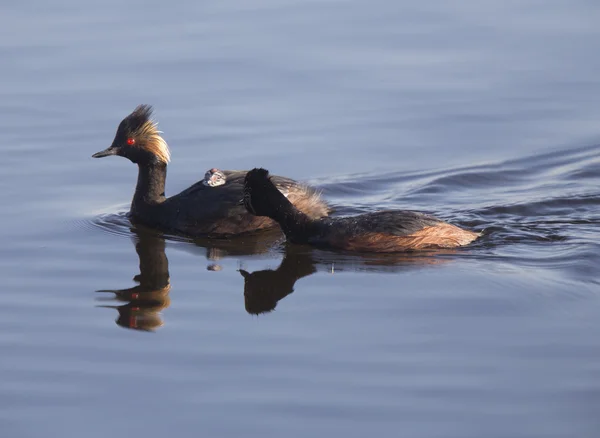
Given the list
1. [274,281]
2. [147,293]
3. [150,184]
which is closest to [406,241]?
[274,281]

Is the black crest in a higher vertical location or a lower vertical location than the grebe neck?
higher

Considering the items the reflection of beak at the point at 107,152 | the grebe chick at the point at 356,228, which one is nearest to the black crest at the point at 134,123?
the reflection of beak at the point at 107,152

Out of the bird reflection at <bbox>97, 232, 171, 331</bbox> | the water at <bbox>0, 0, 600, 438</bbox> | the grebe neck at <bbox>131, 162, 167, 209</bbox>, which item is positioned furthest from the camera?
the grebe neck at <bbox>131, 162, 167, 209</bbox>

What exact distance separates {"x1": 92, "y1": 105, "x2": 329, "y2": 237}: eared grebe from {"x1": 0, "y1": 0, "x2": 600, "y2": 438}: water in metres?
0.28

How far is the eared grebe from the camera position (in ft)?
40.4

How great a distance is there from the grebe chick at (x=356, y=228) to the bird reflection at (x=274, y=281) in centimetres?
29

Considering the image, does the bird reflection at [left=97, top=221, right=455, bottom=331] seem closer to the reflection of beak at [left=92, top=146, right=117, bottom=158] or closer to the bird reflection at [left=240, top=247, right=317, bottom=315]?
the bird reflection at [left=240, top=247, right=317, bottom=315]

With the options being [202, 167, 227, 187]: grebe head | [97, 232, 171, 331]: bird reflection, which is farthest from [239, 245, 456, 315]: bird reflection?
[202, 167, 227, 187]: grebe head

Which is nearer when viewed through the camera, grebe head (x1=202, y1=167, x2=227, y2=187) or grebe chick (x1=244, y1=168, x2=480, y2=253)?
grebe chick (x1=244, y1=168, x2=480, y2=253)

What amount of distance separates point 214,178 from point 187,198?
37cm

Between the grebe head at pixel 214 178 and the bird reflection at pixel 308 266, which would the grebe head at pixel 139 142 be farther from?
the bird reflection at pixel 308 266

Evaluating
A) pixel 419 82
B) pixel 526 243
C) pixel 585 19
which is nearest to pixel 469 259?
pixel 526 243

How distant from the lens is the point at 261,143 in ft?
47.1

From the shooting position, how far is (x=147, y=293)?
10.2m
